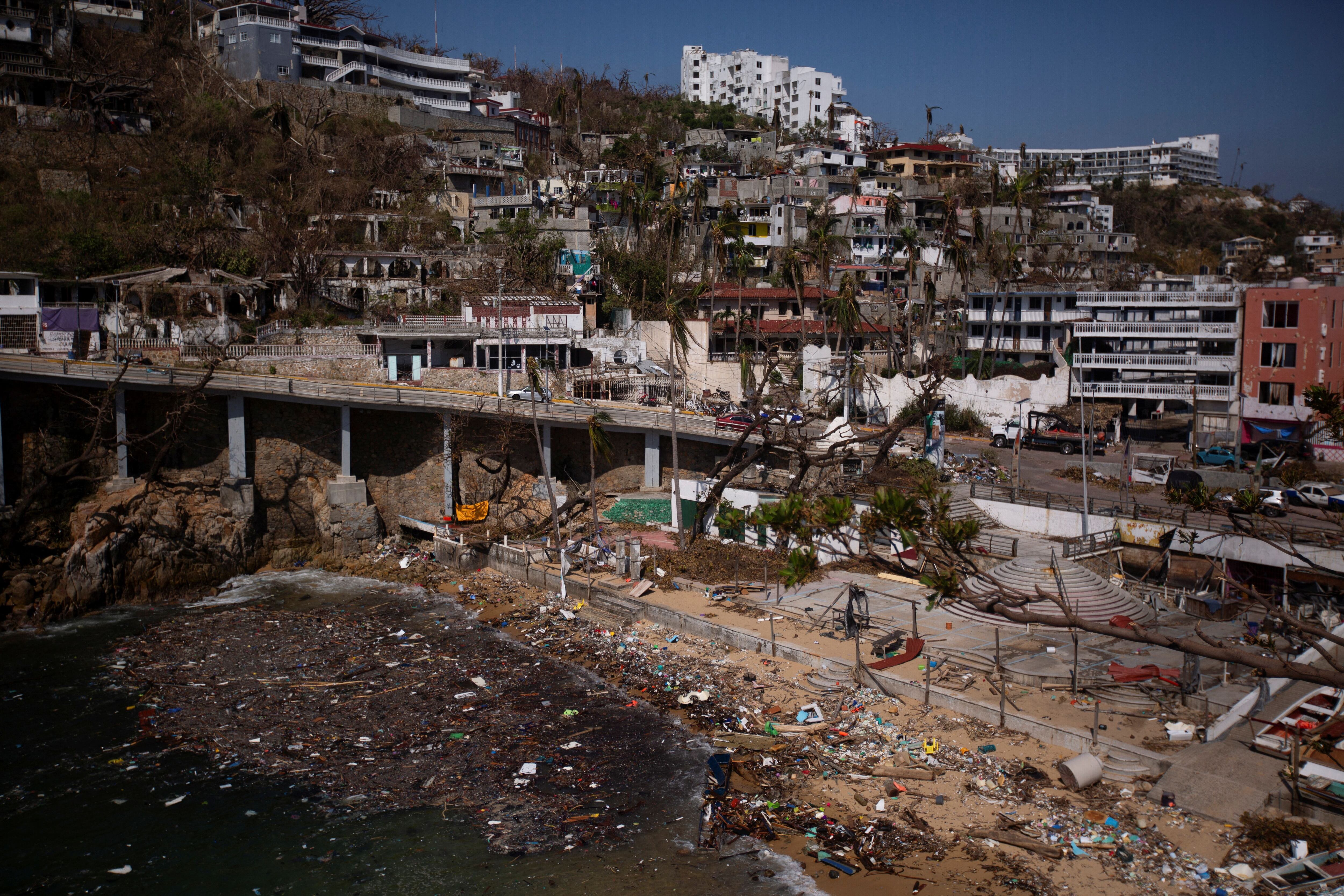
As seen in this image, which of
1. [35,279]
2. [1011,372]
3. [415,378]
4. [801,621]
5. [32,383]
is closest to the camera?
[801,621]

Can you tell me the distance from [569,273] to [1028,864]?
41.2m

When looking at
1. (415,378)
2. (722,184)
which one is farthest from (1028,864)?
(722,184)

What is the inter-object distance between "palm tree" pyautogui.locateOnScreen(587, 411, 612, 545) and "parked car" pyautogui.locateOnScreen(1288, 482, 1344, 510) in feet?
63.5

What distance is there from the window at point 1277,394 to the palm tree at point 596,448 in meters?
26.2

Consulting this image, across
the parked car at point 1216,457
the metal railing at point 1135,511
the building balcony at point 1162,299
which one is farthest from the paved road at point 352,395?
the building balcony at point 1162,299

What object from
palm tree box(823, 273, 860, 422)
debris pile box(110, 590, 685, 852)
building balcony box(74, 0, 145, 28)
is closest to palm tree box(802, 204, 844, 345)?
palm tree box(823, 273, 860, 422)

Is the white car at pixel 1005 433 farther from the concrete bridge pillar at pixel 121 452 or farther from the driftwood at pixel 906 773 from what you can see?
the concrete bridge pillar at pixel 121 452

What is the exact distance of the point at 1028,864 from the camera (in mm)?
12922

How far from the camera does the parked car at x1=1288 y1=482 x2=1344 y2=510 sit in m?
24.4

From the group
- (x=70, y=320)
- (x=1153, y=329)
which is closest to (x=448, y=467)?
(x=70, y=320)

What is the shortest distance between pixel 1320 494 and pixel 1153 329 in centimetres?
1834

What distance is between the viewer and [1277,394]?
36.2 meters

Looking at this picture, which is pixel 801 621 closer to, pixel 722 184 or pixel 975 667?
pixel 975 667

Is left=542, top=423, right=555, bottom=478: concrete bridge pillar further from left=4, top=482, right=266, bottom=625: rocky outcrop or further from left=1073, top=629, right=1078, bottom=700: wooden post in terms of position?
left=1073, top=629, right=1078, bottom=700: wooden post
